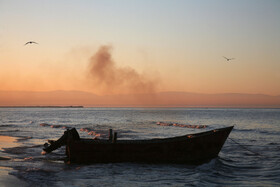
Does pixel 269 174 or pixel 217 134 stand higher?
pixel 217 134

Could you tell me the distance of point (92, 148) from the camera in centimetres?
1616

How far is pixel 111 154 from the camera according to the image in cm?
1619

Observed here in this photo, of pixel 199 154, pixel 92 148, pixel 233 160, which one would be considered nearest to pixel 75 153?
pixel 92 148

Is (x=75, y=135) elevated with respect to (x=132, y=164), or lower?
elevated

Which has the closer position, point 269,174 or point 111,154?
point 269,174

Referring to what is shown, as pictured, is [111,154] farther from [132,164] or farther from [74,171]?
[74,171]

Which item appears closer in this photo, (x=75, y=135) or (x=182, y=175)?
(x=182, y=175)

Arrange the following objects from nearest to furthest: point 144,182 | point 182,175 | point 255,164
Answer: point 144,182, point 182,175, point 255,164

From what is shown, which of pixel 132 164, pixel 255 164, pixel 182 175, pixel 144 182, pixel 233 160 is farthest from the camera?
pixel 233 160

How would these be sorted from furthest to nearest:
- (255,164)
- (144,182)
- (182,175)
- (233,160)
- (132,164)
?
(233,160) < (255,164) < (132,164) < (182,175) < (144,182)

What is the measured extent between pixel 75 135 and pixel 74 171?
2479mm

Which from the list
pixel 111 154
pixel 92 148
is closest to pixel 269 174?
pixel 111 154

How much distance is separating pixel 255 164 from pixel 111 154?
8.51 meters

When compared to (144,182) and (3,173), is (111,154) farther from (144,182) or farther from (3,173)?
(3,173)
